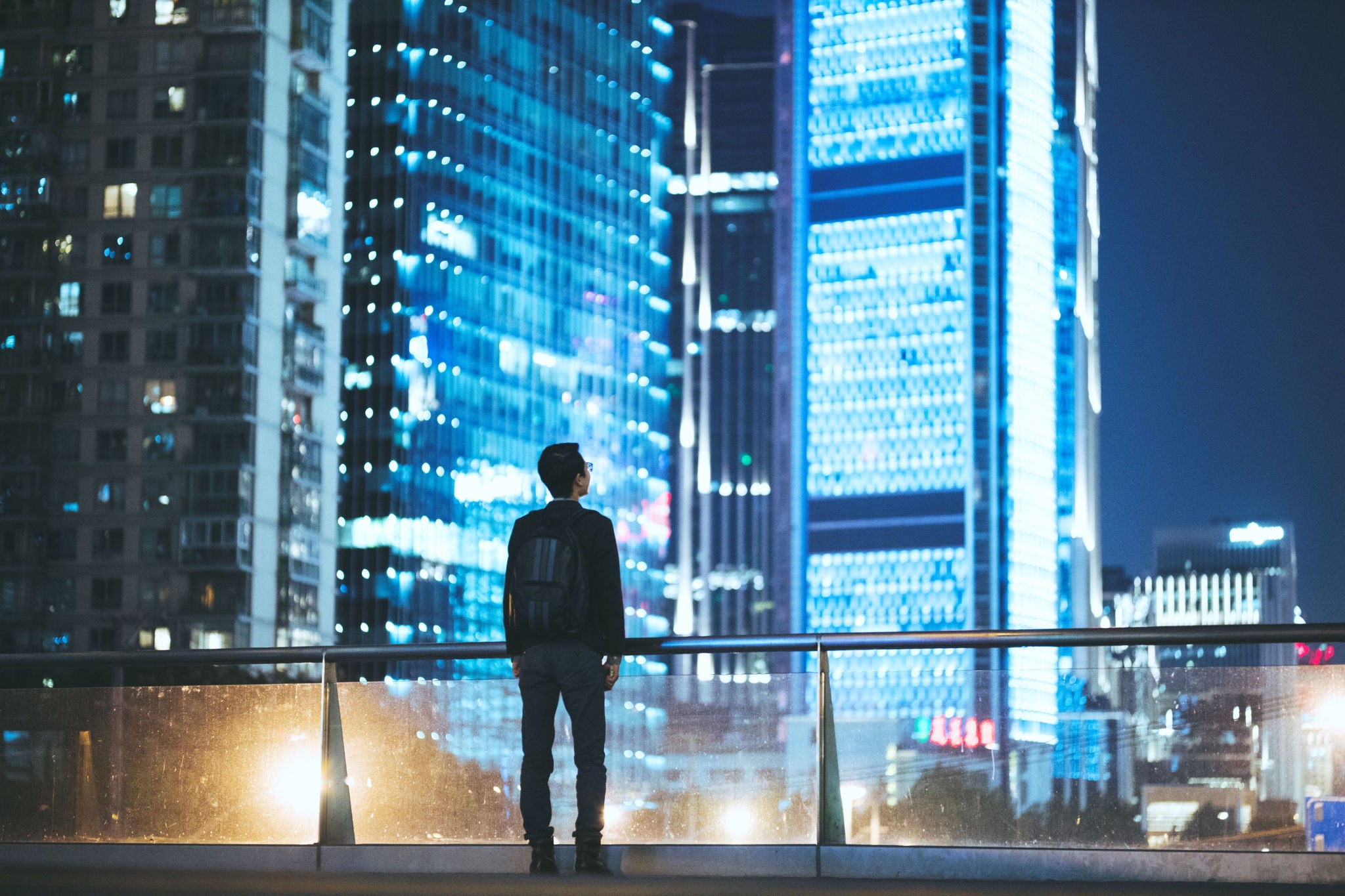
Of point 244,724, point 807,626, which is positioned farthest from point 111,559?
point 807,626

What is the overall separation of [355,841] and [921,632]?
10.0ft

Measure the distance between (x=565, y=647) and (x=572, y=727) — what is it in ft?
1.19

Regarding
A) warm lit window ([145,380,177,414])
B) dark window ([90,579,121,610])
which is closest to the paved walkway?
dark window ([90,579,121,610])

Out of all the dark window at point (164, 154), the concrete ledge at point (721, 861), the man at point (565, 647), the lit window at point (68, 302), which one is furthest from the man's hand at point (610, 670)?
the dark window at point (164, 154)

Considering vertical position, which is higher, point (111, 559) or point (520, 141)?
point (520, 141)

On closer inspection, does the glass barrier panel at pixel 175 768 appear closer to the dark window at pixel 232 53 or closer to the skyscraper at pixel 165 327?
the skyscraper at pixel 165 327

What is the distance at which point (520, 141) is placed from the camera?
382 feet

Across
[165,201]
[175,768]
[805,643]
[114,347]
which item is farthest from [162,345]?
[805,643]

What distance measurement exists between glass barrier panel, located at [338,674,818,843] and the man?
385 millimetres

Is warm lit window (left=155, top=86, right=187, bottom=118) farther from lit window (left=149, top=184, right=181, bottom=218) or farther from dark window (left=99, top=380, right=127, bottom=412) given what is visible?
dark window (left=99, top=380, right=127, bottom=412)

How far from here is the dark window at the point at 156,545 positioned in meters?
77.9

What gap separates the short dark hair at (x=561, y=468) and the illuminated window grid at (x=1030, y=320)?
454 ft

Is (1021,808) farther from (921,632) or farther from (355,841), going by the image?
(355,841)

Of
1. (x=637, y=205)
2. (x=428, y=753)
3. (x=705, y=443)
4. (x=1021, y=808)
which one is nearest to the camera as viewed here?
(x=1021, y=808)
